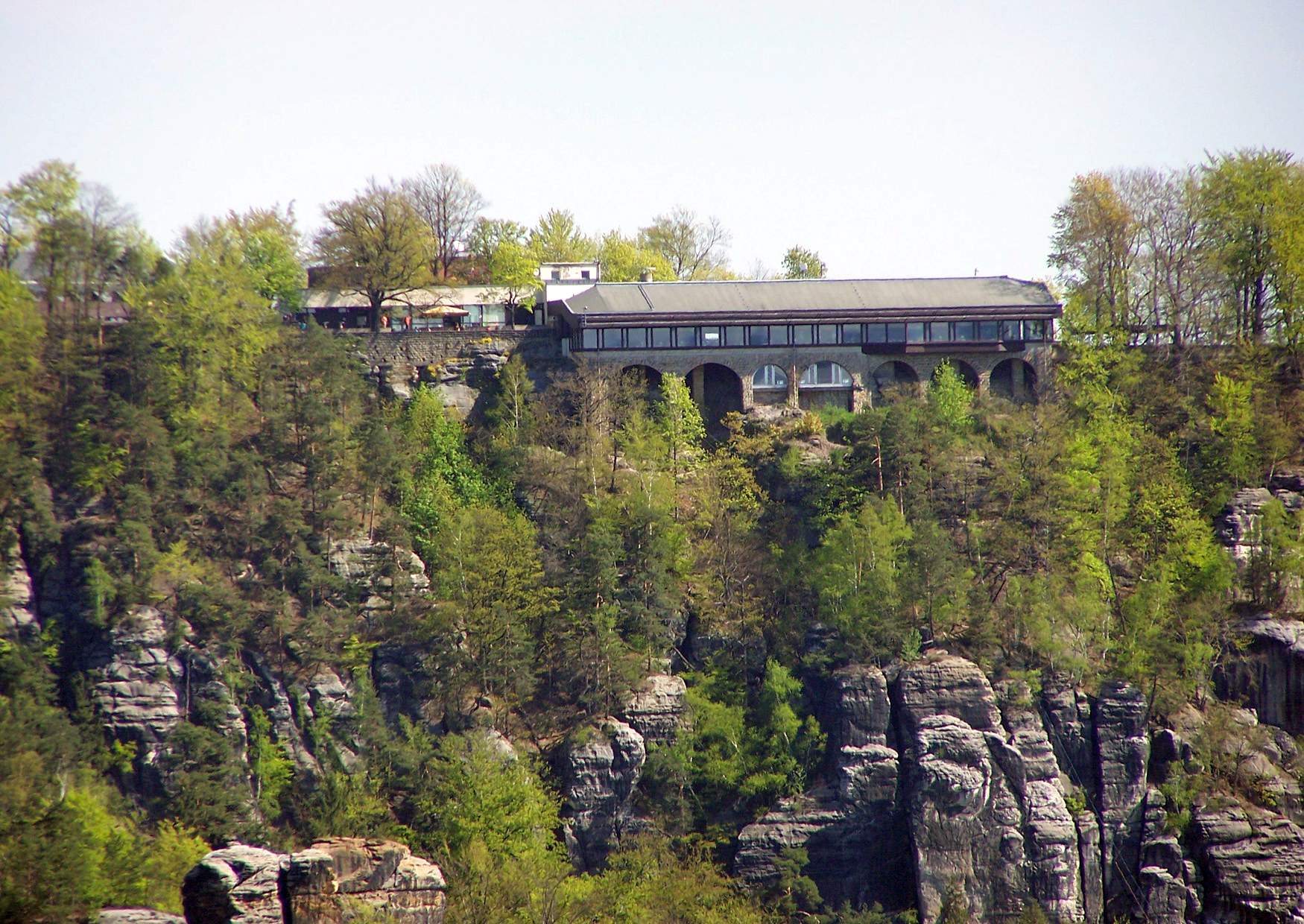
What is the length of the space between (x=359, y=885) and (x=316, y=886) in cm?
198

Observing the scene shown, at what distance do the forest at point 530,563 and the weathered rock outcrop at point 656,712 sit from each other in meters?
0.54

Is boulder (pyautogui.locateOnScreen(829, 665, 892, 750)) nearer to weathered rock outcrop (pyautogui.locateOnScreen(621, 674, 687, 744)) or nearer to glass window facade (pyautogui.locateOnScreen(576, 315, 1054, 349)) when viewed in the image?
weathered rock outcrop (pyautogui.locateOnScreen(621, 674, 687, 744))

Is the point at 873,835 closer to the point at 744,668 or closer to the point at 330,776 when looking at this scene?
the point at 744,668

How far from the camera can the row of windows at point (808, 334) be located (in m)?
84.3

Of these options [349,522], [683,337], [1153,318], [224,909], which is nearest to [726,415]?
[683,337]

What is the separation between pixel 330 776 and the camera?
6875cm

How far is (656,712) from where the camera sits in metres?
73.2

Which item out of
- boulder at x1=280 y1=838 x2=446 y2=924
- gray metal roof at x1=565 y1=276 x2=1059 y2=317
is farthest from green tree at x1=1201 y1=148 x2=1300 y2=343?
boulder at x1=280 y1=838 x2=446 y2=924

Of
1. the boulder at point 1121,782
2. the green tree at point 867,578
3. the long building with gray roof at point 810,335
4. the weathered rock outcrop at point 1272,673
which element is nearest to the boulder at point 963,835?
the boulder at point 1121,782

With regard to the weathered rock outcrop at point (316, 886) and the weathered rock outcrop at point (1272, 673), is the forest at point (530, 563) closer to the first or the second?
the weathered rock outcrop at point (1272, 673)

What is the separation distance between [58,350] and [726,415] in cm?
3266

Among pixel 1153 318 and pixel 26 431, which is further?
pixel 1153 318

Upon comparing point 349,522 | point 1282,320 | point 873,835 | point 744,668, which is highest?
point 1282,320

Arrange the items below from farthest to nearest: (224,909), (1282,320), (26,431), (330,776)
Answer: (1282,320)
(26,431)
(330,776)
(224,909)
